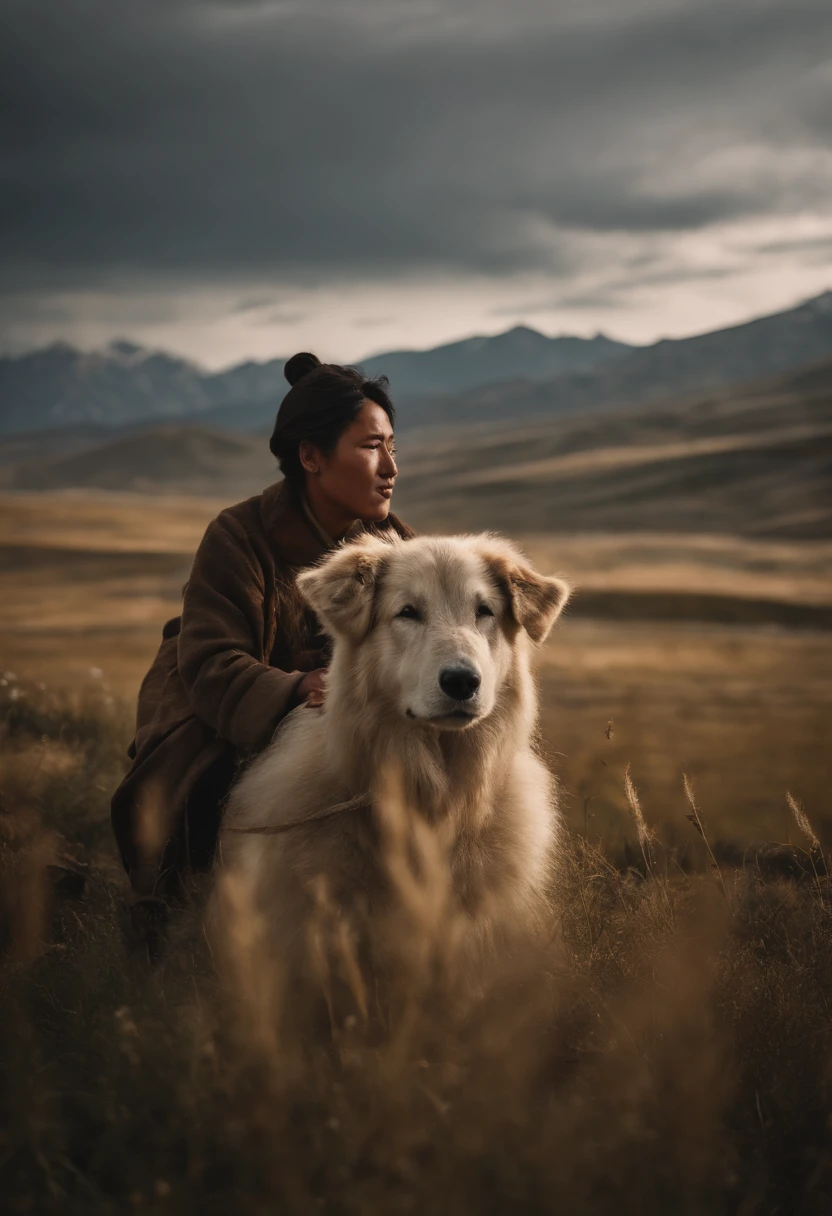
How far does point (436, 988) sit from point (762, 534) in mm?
63331

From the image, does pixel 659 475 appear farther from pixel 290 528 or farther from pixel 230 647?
pixel 230 647

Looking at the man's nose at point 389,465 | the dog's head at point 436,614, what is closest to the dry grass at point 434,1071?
the dog's head at point 436,614

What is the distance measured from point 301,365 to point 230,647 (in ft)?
5.36

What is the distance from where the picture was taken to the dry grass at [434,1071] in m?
2.68

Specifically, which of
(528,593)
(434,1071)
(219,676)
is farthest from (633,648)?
(434,1071)

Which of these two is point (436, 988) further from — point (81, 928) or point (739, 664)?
point (739, 664)

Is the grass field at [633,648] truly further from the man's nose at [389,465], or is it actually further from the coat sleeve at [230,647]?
the coat sleeve at [230,647]

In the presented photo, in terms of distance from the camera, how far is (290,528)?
5.13 metres

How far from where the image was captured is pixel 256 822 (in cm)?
438

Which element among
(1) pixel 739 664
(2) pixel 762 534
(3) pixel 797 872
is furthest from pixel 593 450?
(3) pixel 797 872

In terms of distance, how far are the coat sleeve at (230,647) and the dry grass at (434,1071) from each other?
2.95ft

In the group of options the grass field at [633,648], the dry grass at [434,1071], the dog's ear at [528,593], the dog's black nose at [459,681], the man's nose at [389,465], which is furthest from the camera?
the grass field at [633,648]

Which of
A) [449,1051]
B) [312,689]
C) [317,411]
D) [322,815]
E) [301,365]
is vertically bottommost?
[449,1051]

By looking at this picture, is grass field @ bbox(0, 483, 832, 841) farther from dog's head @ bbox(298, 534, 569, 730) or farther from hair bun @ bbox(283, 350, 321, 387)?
hair bun @ bbox(283, 350, 321, 387)
